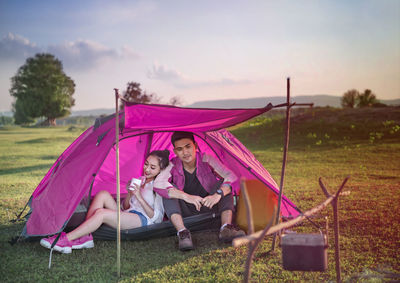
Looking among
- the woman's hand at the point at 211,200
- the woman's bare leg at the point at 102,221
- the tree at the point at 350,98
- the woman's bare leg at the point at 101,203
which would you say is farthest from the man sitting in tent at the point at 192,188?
the tree at the point at 350,98

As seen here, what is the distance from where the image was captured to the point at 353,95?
69.8 feet

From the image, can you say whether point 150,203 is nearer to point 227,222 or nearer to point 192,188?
point 192,188

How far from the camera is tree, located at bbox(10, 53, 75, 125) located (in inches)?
1817

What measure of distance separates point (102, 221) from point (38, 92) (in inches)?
1816

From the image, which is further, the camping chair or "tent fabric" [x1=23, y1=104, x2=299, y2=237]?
the camping chair

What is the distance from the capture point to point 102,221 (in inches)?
159

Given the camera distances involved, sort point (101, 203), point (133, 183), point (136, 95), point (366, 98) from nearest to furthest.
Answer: point (133, 183), point (101, 203), point (366, 98), point (136, 95)

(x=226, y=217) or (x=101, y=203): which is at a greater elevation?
(x=101, y=203)

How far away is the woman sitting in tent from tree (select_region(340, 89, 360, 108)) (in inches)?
748

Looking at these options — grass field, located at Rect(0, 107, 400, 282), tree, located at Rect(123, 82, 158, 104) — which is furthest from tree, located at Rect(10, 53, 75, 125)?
grass field, located at Rect(0, 107, 400, 282)

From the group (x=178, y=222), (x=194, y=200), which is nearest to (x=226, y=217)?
(x=194, y=200)

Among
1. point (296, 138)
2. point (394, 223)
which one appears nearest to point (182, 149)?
point (394, 223)

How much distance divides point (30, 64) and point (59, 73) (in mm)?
3484

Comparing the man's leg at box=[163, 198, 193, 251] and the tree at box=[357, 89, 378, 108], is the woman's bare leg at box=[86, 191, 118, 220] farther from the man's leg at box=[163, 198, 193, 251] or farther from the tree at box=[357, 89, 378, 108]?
the tree at box=[357, 89, 378, 108]
